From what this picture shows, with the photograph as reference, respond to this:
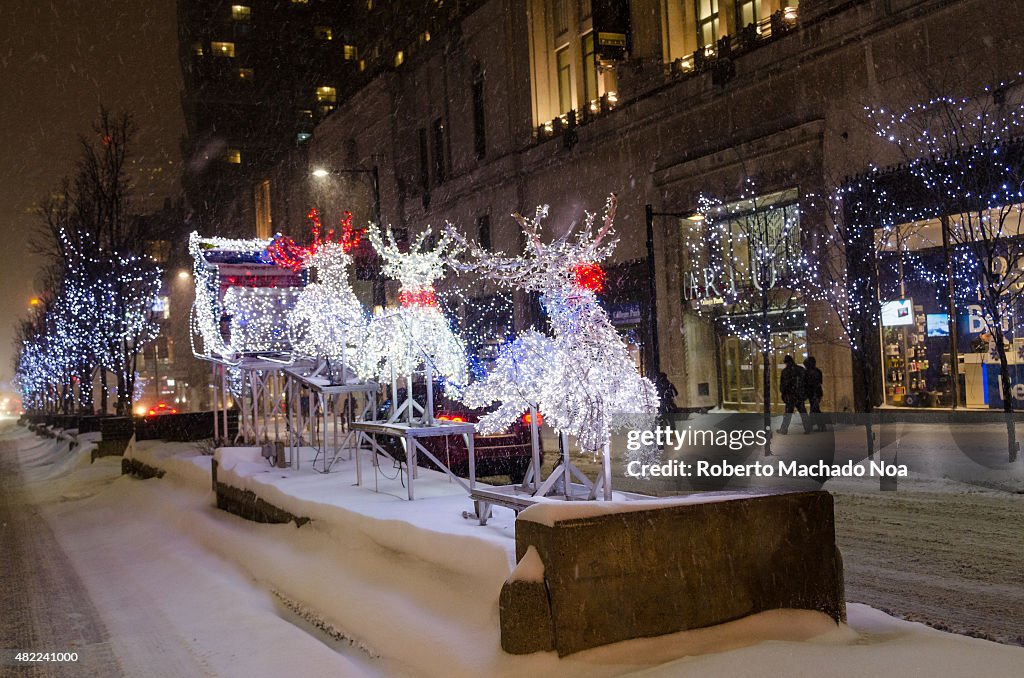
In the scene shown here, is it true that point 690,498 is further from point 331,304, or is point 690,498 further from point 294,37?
point 294,37

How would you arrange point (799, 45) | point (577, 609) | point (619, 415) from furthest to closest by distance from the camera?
point (799, 45)
point (619, 415)
point (577, 609)

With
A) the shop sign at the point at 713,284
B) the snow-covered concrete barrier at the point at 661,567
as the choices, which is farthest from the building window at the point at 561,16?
the snow-covered concrete barrier at the point at 661,567

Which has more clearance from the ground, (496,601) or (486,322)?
(486,322)

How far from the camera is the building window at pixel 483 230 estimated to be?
3953 centimetres

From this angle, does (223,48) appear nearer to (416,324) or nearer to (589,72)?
(589,72)

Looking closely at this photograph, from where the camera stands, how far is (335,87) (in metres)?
102

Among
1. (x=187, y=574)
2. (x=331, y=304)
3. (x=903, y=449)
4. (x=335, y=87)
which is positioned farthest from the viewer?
(x=335, y=87)

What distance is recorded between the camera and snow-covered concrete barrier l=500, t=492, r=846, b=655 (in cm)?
634

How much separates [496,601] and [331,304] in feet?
31.1

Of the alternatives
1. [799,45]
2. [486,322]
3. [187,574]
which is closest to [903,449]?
[187,574]

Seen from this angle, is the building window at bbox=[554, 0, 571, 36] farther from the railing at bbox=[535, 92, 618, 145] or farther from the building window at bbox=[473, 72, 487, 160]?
the building window at bbox=[473, 72, 487, 160]

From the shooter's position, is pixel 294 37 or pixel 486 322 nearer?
pixel 486 322

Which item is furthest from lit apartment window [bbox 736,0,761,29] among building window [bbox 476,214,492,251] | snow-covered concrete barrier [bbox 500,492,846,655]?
snow-covered concrete barrier [bbox 500,492,846,655]

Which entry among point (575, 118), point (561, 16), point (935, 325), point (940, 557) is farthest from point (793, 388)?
point (561, 16)
